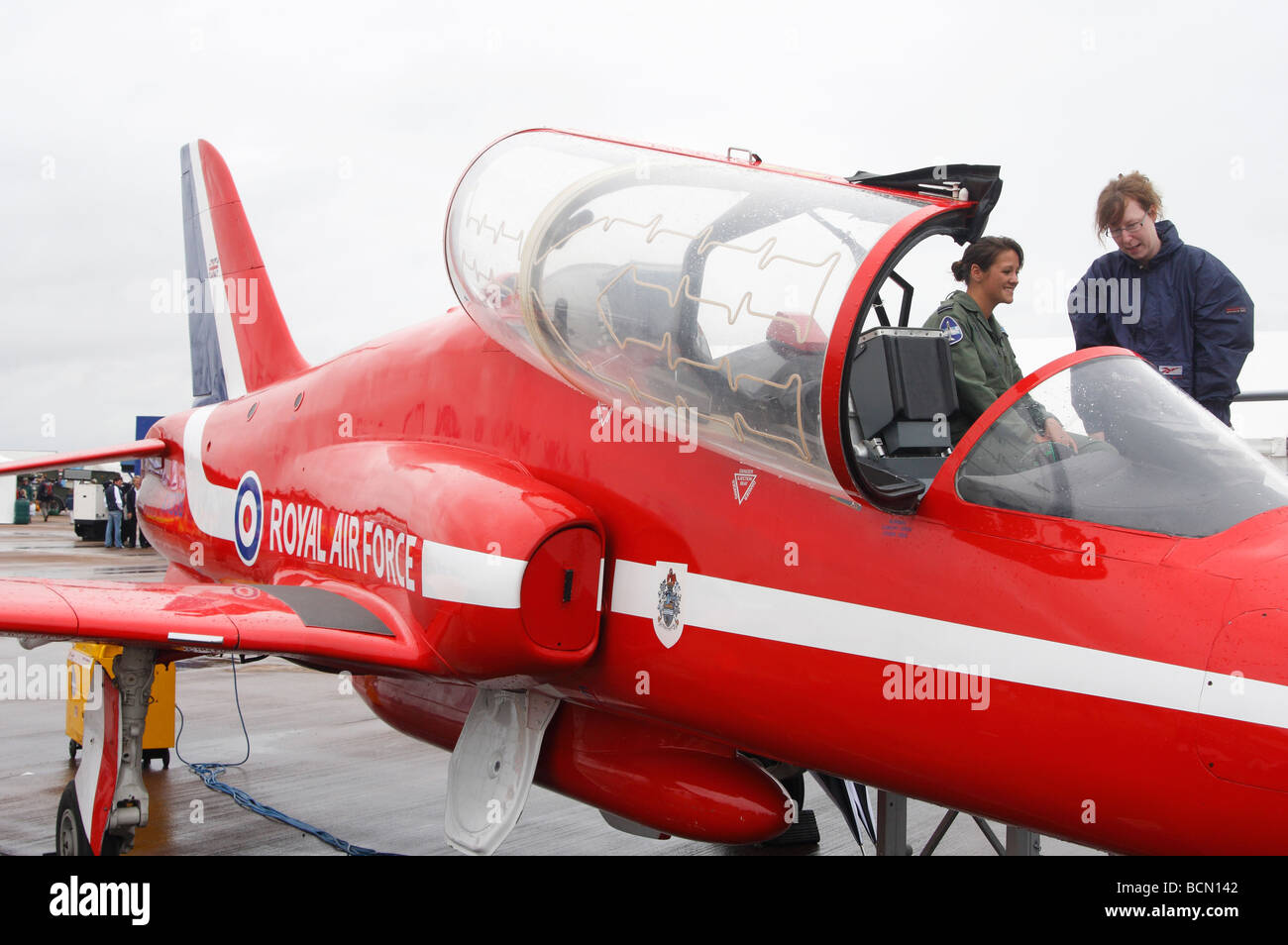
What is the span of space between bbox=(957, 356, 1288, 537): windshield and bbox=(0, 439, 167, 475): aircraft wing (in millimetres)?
6474

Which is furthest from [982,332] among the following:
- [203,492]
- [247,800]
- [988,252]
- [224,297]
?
[224,297]

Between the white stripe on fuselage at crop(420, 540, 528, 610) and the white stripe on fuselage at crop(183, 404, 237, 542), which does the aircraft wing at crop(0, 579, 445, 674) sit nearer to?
the white stripe on fuselage at crop(420, 540, 528, 610)

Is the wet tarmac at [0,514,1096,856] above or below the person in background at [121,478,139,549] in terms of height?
above

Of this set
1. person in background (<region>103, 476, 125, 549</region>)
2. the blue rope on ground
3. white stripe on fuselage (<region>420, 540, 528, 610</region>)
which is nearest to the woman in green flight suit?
white stripe on fuselage (<region>420, 540, 528, 610</region>)

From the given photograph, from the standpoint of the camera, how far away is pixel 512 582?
143 inches

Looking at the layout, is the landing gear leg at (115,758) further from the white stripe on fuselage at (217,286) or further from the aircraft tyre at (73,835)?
the white stripe on fuselage at (217,286)

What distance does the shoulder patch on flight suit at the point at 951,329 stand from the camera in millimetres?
3486

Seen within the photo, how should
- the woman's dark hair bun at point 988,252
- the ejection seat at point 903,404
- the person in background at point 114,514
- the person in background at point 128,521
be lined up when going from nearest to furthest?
the ejection seat at point 903,404, the woman's dark hair bun at point 988,252, the person in background at point 114,514, the person in background at point 128,521

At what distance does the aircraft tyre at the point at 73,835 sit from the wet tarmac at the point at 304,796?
43 centimetres

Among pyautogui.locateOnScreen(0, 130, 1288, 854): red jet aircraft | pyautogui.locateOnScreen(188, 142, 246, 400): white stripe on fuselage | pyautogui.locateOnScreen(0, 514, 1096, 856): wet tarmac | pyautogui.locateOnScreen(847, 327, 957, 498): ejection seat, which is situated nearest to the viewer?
pyautogui.locateOnScreen(0, 130, 1288, 854): red jet aircraft

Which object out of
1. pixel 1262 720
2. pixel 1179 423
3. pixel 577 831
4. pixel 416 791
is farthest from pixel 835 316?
pixel 416 791

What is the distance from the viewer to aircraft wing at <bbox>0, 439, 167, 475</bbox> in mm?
7061

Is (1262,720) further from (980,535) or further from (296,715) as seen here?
(296,715)

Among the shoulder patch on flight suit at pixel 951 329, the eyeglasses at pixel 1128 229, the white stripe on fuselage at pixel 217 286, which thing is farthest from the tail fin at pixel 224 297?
the eyeglasses at pixel 1128 229
